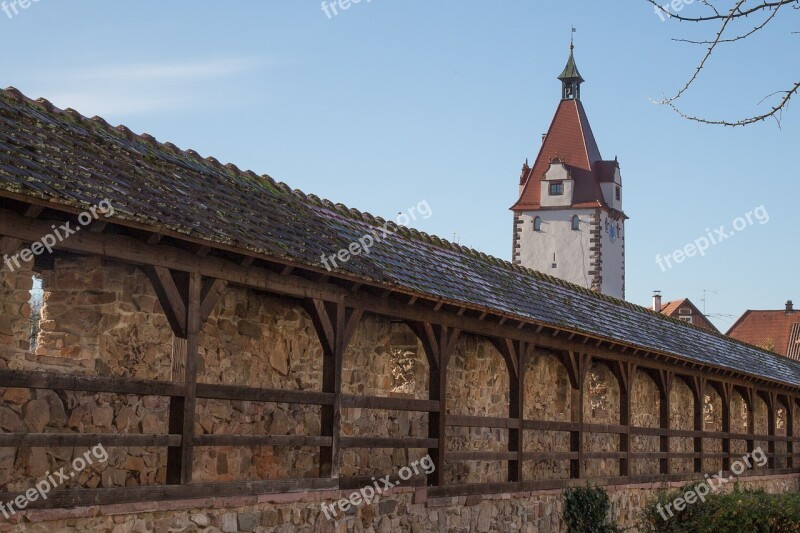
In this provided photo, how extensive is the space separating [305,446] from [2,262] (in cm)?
416

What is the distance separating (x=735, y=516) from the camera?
13.7 m

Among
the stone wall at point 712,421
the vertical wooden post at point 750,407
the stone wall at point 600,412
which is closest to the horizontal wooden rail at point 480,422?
the stone wall at point 600,412

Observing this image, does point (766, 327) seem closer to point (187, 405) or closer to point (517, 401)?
point (517, 401)

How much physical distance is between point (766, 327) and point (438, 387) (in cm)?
5060

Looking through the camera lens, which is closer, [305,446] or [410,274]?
[305,446]

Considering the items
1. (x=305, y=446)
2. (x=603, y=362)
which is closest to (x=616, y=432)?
(x=603, y=362)

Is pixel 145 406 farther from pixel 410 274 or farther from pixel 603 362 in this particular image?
pixel 603 362

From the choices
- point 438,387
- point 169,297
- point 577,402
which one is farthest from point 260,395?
point 577,402

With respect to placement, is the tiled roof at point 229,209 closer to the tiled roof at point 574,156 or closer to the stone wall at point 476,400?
the stone wall at point 476,400

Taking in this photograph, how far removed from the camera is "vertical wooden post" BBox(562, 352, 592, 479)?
54.6ft

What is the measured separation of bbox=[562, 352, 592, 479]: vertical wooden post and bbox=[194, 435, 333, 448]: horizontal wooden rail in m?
6.11

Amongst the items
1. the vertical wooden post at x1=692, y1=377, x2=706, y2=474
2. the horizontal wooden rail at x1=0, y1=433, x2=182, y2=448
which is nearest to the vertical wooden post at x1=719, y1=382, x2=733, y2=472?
the vertical wooden post at x1=692, y1=377, x2=706, y2=474

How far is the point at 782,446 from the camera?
1082 inches

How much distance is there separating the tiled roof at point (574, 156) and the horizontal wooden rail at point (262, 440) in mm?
51251
